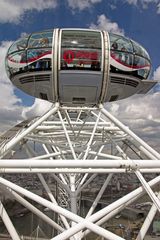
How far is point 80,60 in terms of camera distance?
1324 centimetres

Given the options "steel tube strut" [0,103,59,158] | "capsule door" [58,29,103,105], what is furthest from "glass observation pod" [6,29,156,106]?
"steel tube strut" [0,103,59,158]

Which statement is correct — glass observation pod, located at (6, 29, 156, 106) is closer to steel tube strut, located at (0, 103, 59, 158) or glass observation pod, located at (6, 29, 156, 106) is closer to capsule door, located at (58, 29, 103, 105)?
capsule door, located at (58, 29, 103, 105)

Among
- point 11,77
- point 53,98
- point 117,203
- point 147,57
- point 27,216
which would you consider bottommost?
point 27,216

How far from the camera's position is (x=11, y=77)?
1497 centimetres

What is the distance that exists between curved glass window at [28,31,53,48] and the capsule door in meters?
0.52

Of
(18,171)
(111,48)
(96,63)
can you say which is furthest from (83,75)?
(18,171)

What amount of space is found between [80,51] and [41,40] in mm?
1778

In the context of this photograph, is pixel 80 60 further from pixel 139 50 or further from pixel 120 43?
pixel 139 50

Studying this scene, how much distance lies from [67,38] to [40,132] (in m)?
9.18

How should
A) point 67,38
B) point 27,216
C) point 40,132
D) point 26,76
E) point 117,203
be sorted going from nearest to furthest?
point 117,203 → point 67,38 → point 26,76 → point 40,132 → point 27,216

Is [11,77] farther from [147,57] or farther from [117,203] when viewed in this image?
[117,203]

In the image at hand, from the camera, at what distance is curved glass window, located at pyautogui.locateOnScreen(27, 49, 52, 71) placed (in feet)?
43.6

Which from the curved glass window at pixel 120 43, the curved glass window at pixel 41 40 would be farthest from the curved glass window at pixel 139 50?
the curved glass window at pixel 41 40

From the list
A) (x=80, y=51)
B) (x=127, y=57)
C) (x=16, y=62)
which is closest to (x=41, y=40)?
(x=16, y=62)
